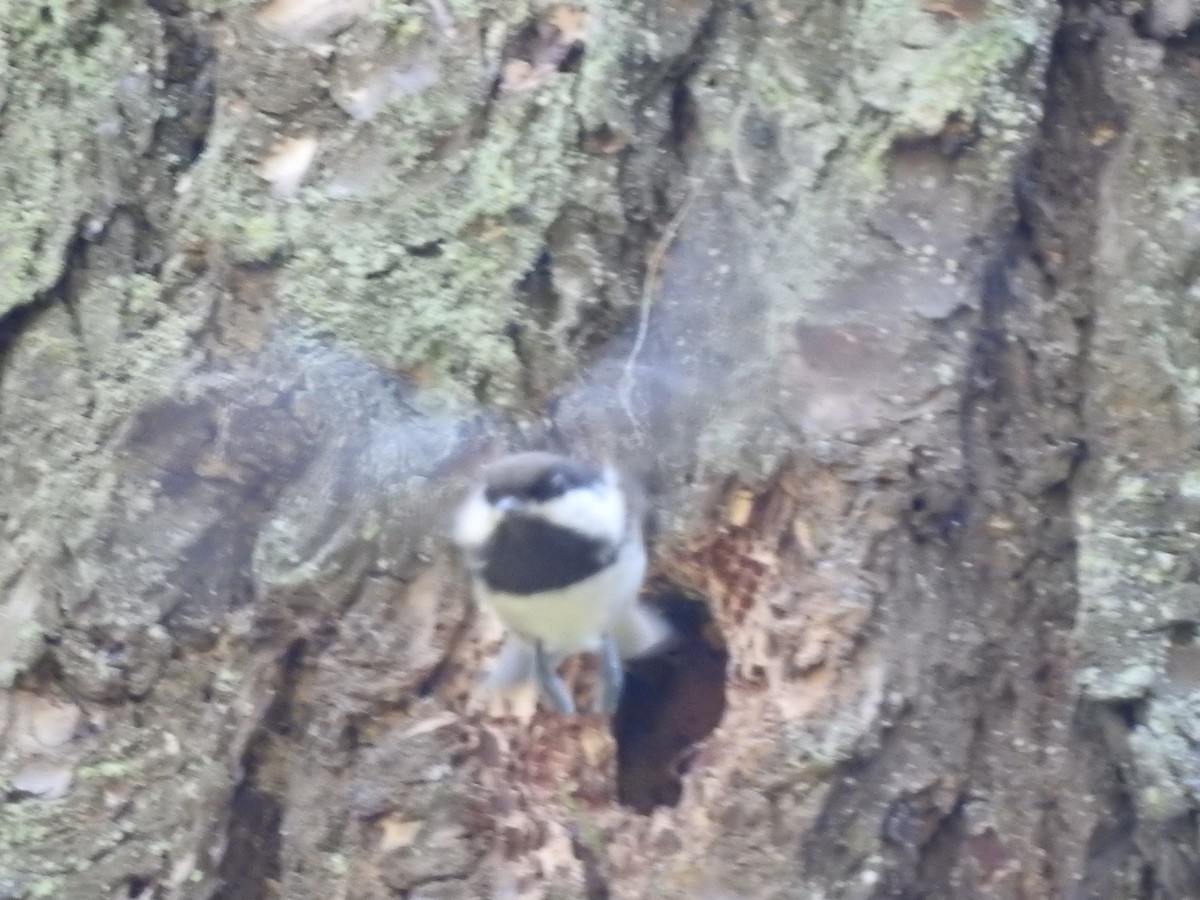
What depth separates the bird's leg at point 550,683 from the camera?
157 cm

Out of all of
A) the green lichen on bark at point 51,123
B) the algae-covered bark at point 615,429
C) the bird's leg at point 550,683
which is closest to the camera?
the algae-covered bark at point 615,429

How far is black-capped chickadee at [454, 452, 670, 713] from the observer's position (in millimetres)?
1573

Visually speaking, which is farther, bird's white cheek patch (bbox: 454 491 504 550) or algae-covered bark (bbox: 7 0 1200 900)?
bird's white cheek patch (bbox: 454 491 504 550)

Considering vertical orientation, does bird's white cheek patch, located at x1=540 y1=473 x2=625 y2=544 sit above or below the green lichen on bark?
below

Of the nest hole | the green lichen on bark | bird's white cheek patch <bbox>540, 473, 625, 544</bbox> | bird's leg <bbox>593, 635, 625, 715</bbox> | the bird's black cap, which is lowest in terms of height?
the nest hole

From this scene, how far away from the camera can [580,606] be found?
172cm

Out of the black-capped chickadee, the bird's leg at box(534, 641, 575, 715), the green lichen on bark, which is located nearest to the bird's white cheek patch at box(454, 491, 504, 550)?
the black-capped chickadee

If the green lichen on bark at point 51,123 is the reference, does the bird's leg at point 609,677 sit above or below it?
below

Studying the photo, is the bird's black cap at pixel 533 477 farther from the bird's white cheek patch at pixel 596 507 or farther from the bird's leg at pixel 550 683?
the bird's leg at pixel 550 683

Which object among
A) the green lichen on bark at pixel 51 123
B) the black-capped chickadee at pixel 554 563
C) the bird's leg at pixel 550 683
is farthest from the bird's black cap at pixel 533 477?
the green lichen on bark at pixel 51 123

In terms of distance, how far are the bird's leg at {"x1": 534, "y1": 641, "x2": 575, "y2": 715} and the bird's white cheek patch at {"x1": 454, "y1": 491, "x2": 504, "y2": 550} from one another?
0.11 meters

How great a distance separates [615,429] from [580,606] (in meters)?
0.21

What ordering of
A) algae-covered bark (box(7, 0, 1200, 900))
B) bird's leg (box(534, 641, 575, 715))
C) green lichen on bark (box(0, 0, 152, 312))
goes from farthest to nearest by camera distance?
green lichen on bark (box(0, 0, 152, 312)) → bird's leg (box(534, 641, 575, 715)) → algae-covered bark (box(7, 0, 1200, 900))

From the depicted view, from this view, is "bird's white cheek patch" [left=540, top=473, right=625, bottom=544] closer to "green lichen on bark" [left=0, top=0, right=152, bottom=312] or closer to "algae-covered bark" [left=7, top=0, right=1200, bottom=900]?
"algae-covered bark" [left=7, top=0, right=1200, bottom=900]
